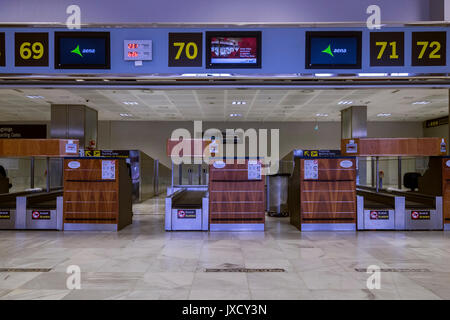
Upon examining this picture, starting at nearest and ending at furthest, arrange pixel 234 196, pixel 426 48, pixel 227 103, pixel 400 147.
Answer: pixel 426 48
pixel 234 196
pixel 400 147
pixel 227 103

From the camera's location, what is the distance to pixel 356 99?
13477 millimetres

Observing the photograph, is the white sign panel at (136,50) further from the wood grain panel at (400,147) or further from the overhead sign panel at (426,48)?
the wood grain panel at (400,147)

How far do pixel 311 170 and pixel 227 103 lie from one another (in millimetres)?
9047

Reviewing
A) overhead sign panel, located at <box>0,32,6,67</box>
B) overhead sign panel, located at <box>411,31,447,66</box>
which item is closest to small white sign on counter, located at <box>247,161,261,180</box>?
overhead sign panel, located at <box>411,31,447,66</box>

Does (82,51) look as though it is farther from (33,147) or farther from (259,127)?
(259,127)

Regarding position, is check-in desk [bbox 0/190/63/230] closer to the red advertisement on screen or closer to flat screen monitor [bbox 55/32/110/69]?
flat screen monitor [bbox 55/32/110/69]

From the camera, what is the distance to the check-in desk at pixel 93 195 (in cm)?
633

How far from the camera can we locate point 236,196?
21.2ft

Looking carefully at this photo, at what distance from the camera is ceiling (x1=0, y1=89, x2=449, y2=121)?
1229 cm

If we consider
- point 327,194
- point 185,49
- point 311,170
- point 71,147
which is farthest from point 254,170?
point 71,147

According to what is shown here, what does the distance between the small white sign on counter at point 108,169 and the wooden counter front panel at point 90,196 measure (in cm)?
6

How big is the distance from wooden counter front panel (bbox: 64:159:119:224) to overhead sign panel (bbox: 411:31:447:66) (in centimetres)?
522

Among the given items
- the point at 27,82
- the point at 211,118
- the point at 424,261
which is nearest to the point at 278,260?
the point at 424,261
